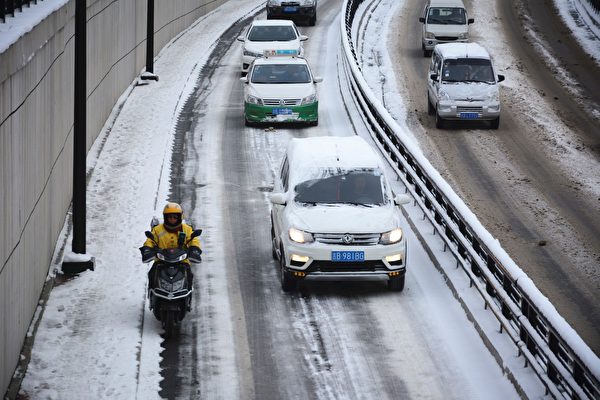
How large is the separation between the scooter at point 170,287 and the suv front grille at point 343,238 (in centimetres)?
220

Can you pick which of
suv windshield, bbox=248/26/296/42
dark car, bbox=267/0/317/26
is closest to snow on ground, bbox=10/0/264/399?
suv windshield, bbox=248/26/296/42

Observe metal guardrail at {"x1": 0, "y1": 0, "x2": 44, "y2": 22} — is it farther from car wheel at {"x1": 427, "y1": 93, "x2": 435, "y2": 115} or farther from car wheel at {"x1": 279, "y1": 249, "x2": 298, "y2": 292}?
car wheel at {"x1": 427, "y1": 93, "x2": 435, "y2": 115}

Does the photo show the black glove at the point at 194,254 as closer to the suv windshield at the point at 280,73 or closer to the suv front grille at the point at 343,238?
the suv front grille at the point at 343,238

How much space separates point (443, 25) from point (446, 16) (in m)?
0.78

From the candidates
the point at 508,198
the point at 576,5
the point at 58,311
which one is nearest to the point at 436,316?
the point at 58,311

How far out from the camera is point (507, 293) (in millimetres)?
14305

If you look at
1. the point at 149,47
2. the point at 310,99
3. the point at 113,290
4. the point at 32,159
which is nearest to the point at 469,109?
the point at 310,99

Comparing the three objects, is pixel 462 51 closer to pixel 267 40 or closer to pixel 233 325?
pixel 267 40

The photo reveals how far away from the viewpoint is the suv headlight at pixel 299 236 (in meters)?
16.0

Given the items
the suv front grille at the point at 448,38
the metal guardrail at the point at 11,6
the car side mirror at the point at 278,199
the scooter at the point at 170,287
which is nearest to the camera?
the metal guardrail at the point at 11,6

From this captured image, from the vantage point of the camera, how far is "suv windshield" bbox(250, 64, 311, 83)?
96.4 feet

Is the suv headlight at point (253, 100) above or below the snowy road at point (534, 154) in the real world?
above

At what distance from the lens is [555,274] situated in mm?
19578

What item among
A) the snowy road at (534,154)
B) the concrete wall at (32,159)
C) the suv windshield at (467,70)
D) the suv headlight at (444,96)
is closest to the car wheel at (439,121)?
the snowy road at (534,154)
